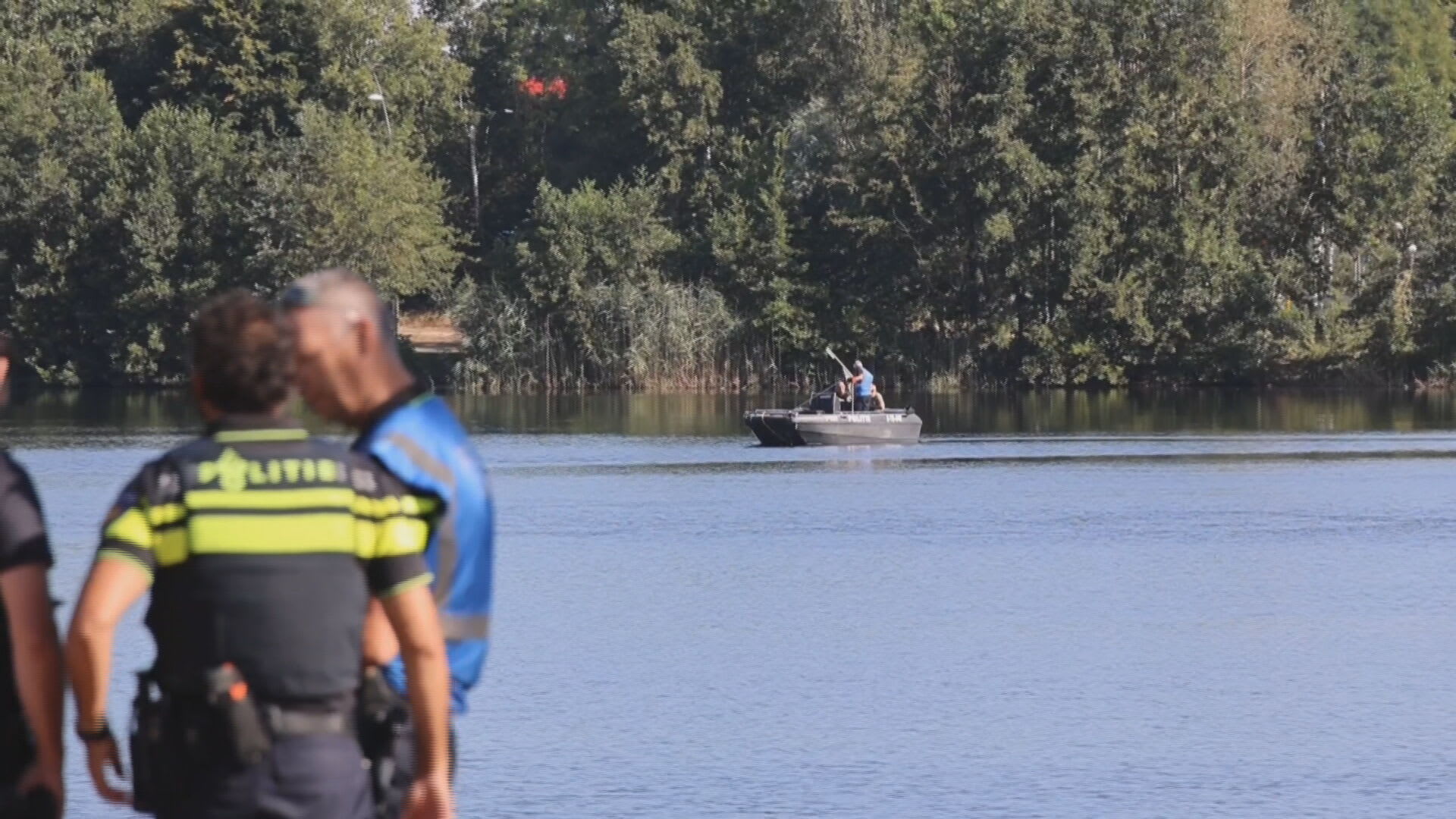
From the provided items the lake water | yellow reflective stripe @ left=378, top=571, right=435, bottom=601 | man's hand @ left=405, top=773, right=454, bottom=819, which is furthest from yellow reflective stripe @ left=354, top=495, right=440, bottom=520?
the lake water

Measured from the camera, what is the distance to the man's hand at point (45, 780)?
16.6ft

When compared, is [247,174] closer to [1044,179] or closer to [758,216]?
[758,216]

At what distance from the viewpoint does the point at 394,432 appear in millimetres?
5098

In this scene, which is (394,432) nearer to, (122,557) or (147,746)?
(122,557)

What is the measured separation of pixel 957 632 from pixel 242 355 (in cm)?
1457

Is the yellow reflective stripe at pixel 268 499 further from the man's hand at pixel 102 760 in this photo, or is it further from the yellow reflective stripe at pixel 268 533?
the man's hand at pixel 102 760

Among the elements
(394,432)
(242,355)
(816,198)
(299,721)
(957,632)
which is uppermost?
(816,198)

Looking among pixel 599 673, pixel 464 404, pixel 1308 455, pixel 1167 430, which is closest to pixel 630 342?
pixel 464 404

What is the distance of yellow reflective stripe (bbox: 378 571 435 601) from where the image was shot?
16.2 ft

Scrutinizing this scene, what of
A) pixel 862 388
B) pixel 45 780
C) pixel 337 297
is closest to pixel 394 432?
pixel 337 297

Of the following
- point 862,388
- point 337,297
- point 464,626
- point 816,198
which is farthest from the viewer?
point 816,198

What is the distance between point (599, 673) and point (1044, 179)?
49.5 m

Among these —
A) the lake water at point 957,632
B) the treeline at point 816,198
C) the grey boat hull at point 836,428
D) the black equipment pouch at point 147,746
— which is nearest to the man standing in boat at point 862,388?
the grey boat hull at point 836,428

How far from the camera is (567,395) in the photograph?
66.6m
